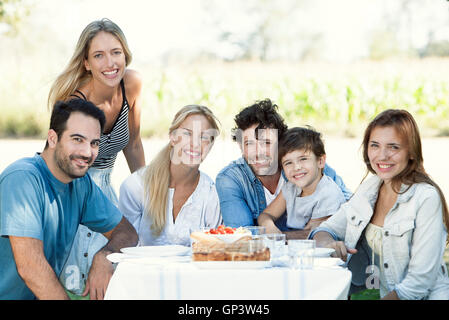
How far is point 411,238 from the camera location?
302 cm

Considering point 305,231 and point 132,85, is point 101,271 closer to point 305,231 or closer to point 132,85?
point 305,231

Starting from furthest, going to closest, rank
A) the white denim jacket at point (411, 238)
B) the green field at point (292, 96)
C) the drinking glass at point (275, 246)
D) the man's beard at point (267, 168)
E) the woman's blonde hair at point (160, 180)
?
the green field at point (292, 96), the man's beard at point (267, 168), the woman's blonde hair at point (160, 180), the white denim jacket at point (411, 238), the drinking glass at point (275, 246)

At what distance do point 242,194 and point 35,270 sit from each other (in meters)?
1.55

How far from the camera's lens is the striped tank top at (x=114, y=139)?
4.13 meters

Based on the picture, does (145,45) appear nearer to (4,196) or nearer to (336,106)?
(336,106)

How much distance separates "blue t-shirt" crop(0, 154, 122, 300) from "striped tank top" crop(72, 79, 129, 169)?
0.87 m

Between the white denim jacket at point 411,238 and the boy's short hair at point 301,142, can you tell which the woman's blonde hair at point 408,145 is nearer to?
the white denim jacket at point 411,238

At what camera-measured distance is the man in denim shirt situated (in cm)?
387

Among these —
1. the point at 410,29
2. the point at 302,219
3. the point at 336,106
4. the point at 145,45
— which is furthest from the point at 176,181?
the point at 410,29

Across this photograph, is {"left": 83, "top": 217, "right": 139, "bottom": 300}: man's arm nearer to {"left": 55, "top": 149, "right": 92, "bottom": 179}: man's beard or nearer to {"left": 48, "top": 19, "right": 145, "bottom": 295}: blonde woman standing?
{"left": 55, "top": 149, "right": 92, "bottom": 179}: man's beard

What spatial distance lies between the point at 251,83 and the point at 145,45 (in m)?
6.42

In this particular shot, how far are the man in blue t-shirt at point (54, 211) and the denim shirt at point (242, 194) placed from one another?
2.47 ft

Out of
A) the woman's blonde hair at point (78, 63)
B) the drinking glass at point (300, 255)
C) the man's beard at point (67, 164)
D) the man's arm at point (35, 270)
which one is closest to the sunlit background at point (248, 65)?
the woman's blonde hair at point (78, 63)
